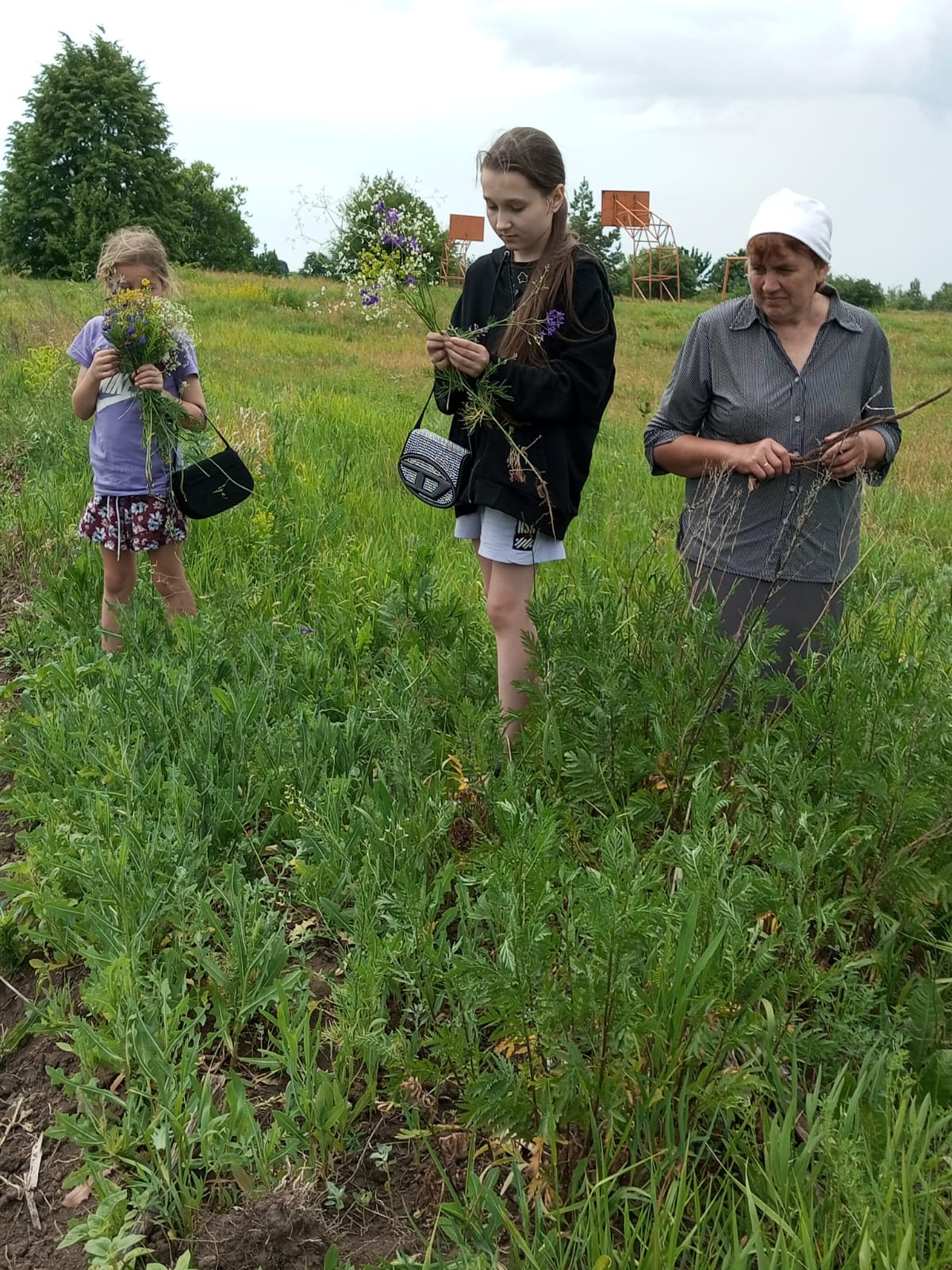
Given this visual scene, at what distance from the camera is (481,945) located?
2309 millimetres

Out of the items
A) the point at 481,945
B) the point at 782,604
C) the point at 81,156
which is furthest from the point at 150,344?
the point at 81,156

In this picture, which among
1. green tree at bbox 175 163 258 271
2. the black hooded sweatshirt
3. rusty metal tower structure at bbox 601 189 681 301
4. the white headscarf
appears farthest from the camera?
green tree at bbox 175 163 258 271

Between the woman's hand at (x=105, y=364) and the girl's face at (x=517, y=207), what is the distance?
1610 mm

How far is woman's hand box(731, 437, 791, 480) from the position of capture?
267 cm

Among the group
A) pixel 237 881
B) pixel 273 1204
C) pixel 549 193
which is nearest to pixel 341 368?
pixel 549 193

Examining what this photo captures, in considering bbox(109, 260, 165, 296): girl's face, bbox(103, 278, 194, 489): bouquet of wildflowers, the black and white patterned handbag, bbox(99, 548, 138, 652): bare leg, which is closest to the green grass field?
bbox(99, 548, 138, 652): bare leg

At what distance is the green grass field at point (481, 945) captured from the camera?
1646mm

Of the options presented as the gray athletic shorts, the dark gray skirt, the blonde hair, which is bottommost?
the dark gray skirt

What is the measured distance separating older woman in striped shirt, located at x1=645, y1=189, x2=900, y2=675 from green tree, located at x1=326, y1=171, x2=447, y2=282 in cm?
92

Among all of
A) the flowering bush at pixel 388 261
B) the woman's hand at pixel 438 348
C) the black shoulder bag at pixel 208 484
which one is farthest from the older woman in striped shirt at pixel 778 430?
the black shoulder bag at pixel 208 484

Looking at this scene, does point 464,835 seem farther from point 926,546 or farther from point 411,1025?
point 926,546

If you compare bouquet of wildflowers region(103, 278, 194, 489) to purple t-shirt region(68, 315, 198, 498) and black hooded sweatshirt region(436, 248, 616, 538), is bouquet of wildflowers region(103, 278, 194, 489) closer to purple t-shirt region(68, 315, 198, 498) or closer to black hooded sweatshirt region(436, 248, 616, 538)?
purple t-shirt region(68, 315, 198, 498)

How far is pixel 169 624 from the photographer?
4012mm

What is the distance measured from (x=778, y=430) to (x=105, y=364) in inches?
94.9
